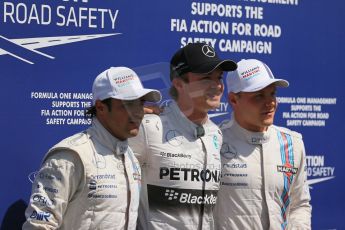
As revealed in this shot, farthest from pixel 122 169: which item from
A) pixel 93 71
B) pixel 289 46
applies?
pixel 289 46

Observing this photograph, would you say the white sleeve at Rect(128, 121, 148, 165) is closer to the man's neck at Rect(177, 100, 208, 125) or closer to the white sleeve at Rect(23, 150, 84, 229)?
the man's neck at Rect(177, 100, 208, 125)

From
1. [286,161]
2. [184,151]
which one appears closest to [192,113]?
[184,151]

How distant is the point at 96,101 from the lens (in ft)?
8.89

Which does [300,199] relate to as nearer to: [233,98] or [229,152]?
[229,152]

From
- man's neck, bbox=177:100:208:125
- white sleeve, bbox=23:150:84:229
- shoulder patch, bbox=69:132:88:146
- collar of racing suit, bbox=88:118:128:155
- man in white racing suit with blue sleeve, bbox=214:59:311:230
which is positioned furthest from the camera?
man in white racing suit with blue sleeve, bbox=214:59:311:230

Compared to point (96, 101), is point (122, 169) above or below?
below

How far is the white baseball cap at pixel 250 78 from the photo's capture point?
10.2 feet

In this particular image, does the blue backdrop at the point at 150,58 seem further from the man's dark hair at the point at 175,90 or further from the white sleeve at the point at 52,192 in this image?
the white sleeve at the point at 52,192

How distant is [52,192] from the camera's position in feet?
8.17

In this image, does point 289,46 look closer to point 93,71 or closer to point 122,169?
point 93,71

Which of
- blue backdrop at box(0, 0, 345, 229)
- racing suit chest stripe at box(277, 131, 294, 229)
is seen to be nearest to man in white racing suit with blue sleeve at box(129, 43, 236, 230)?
racing suit chest stripe at box(277, 131, 294, 229)

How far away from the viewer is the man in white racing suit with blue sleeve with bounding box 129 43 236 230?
2844mm

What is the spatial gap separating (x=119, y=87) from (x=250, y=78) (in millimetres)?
705

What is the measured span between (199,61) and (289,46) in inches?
45.6
